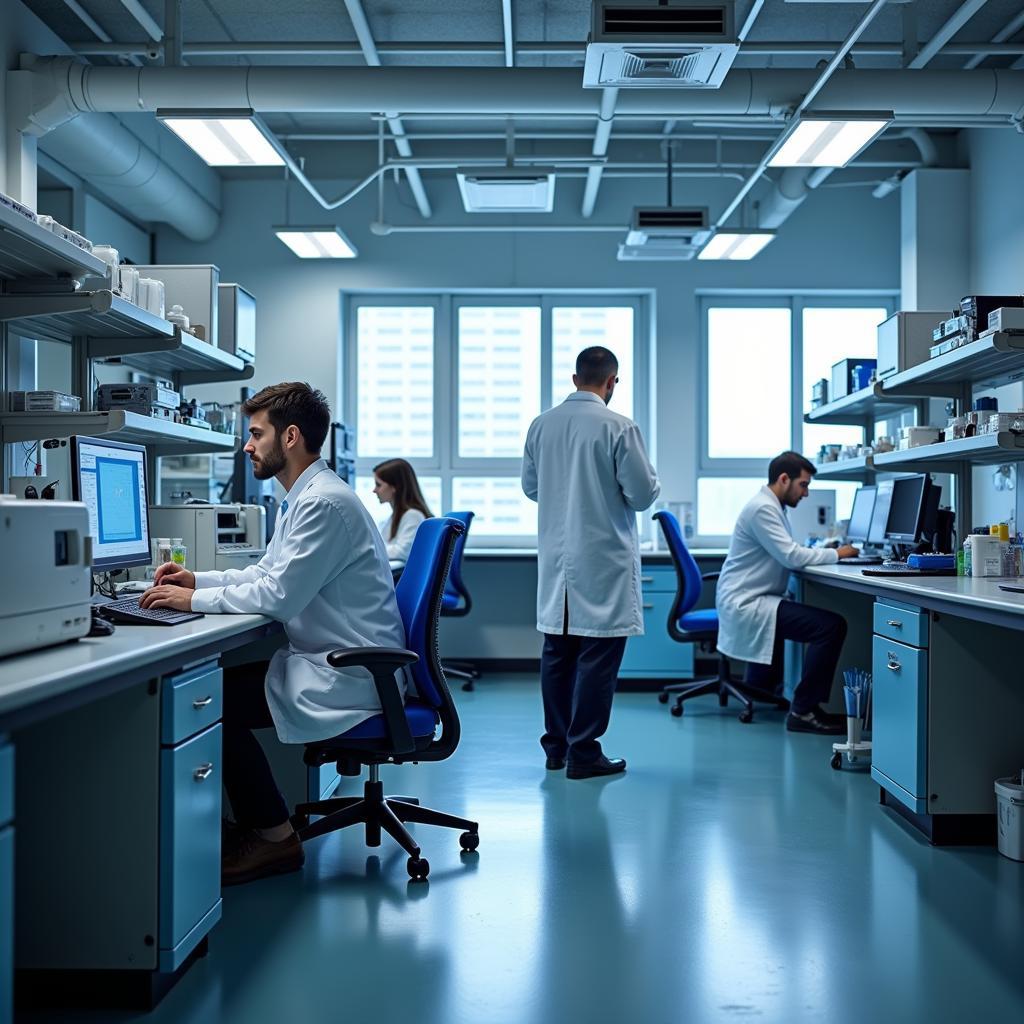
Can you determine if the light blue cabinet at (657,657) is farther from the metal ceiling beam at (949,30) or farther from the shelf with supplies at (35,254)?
the shelf with supplies at (35,254)

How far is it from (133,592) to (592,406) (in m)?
1.79

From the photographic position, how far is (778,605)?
15.1 feet

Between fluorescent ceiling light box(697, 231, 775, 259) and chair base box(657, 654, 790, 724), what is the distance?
2.32 meters

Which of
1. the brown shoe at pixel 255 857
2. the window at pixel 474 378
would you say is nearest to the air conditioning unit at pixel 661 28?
the brown shoe at pixel 255 857

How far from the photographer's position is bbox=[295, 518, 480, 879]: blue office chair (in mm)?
2465

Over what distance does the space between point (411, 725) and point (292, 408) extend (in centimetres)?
87

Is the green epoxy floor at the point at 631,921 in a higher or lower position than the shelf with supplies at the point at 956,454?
lower

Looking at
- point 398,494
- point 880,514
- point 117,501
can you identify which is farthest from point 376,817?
point 880,514

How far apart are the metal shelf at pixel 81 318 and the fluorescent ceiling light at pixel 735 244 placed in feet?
11.0

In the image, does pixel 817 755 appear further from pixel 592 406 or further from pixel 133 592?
pixel 133 592

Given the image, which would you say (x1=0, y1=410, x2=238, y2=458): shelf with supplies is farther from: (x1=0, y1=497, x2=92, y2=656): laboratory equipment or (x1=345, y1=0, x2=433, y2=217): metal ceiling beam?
(x1=345, y1=0, x2=433, y2=217): metal ceiling beam

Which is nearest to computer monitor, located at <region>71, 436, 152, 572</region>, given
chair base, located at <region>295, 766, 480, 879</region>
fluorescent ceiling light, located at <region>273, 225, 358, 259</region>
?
chair base, located at <region>295, 766, 480, 879</region>

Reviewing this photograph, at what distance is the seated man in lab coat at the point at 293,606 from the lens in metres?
2.45

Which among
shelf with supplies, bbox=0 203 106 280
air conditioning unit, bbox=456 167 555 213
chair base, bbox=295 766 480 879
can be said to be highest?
air conditioning unit, bbox=456 167 555 213
